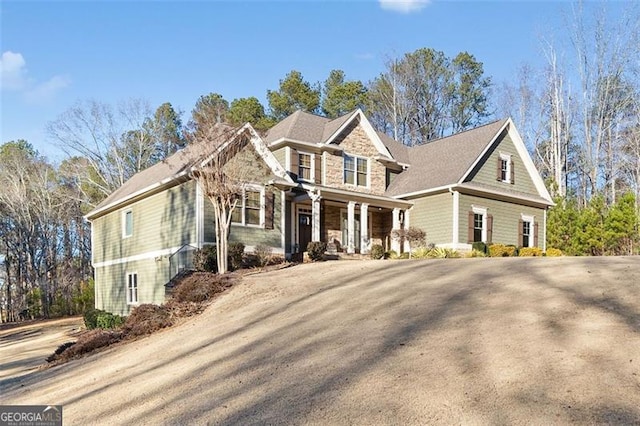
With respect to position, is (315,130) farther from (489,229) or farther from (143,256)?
(143,256)

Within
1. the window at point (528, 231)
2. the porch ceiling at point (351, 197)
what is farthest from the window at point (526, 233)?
the porch ceiling at point (351, 197)

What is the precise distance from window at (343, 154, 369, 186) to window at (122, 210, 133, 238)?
9454 millimetres

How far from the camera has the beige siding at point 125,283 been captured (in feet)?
65.3

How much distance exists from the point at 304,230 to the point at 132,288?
7.56 metres

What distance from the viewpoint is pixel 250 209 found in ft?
62.9

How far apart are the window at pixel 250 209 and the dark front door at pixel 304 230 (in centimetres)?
307

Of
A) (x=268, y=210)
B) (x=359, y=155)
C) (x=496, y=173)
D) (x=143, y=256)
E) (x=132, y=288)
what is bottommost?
(x=132, y=288)

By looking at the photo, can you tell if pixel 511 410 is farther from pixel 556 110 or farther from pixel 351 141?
pixel 556 110

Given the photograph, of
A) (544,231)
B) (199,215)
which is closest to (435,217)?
(544,231)

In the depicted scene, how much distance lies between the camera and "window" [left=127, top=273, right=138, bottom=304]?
2195cm

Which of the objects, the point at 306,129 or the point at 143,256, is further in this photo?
the point at 306,129

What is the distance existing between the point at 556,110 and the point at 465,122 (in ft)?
27.8

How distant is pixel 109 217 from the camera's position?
83.7 feet

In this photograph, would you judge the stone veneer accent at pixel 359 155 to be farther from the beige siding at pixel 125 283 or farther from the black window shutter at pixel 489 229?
the beige siding at pixel 125 283
